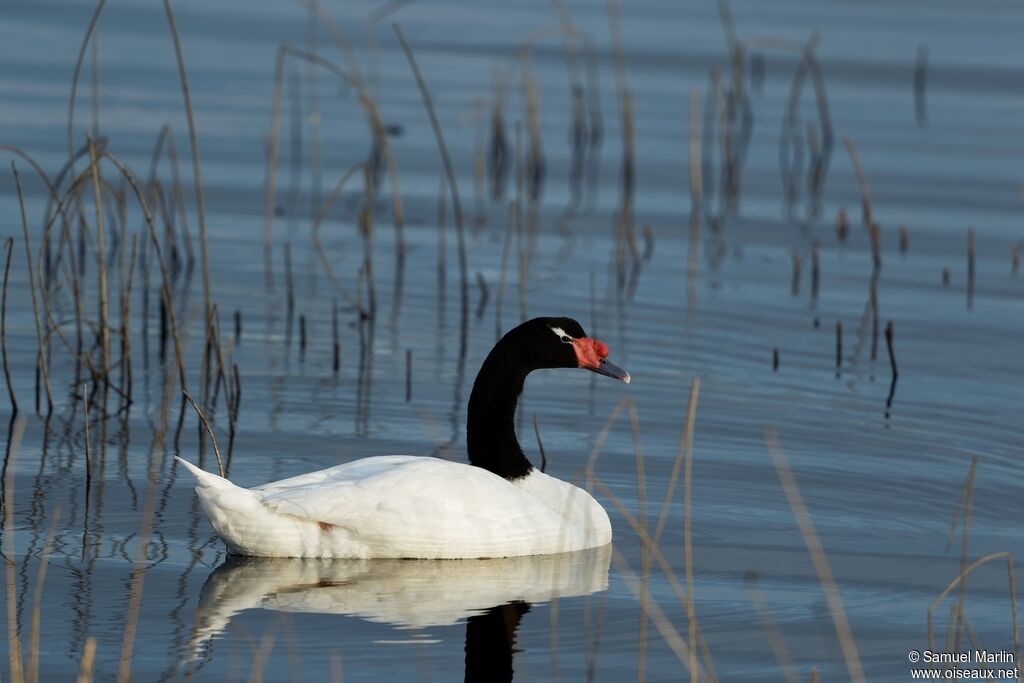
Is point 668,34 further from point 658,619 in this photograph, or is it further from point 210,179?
point 658,619

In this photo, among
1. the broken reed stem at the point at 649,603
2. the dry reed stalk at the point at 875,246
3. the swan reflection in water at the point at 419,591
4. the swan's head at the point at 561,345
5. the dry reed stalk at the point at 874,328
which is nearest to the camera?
the broken reed stem at the point at 649,603

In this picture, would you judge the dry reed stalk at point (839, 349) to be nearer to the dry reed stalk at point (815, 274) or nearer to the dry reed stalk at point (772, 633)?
the dry reed stalk at point (815, 274)

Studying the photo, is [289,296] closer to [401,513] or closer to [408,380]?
[408,380]

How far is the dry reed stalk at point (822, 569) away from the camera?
20.2 ft

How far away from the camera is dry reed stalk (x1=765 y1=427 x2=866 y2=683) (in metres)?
6.15

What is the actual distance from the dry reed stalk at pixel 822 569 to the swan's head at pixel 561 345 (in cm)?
103

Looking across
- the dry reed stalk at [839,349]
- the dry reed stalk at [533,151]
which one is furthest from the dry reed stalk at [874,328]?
the dry reed stalk at [533,151]

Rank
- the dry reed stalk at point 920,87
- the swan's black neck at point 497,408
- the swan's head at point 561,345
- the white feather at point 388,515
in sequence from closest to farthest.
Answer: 1. the white feather at point 388,515
2. the swan's black neck at point 497,408
3. the swan's head at point 561,345
4. the dry reed stalk at point 920,87

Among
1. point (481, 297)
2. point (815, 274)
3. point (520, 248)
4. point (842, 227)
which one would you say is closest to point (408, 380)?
point (520, 248)

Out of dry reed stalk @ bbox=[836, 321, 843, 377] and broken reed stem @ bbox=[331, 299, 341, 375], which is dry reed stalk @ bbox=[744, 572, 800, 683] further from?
dry reed stalk @ bbox=[836, 321, 843, 377]

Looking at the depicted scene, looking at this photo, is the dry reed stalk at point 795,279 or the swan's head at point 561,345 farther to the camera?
the dry reed stalk at point 795,279

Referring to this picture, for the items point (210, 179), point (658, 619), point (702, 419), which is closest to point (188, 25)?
point (210, 179)

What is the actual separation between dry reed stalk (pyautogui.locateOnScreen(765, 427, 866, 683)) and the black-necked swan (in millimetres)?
925

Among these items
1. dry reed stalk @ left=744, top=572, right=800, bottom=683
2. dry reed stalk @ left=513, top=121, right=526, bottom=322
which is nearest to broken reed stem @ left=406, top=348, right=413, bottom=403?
dry reed stalk @ left=513, top=121, right=526, bottom=322
